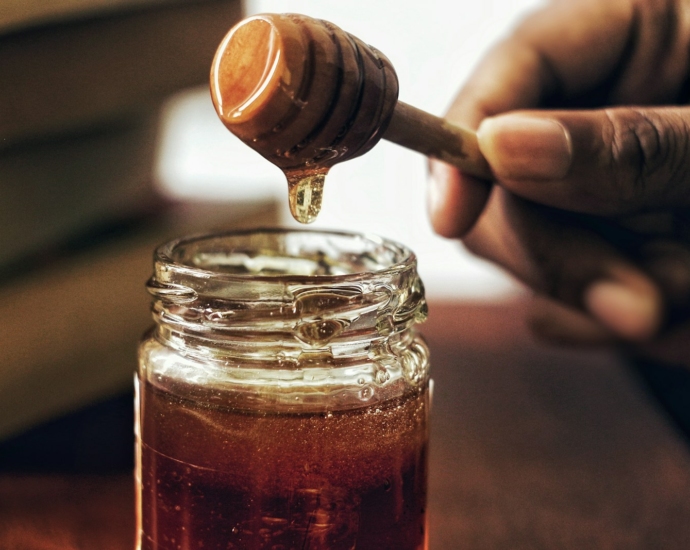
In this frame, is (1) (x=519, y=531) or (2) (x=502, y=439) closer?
(1) (x=519, y=531)

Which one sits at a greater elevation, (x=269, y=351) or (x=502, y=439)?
(x=269, y=351)

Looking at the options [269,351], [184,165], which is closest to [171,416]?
[269,351]

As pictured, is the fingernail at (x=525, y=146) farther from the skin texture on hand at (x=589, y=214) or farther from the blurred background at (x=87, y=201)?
the blurred background at (x=87, y=201)

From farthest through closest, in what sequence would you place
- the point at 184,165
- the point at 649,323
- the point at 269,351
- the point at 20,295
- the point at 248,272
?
the point at 184,165 → the point at 649,323 → the point at 20,295 → the point at 248,272 → the point at 269,351

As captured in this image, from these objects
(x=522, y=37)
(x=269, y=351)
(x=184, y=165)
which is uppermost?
(x=522, y=37)

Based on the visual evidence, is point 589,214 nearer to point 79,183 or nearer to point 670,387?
point 670,387

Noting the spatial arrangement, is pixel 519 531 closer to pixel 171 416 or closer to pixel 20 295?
pixel 171 416

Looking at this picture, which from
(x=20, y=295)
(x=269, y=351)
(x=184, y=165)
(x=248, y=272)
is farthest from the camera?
(x=184, y=165)
